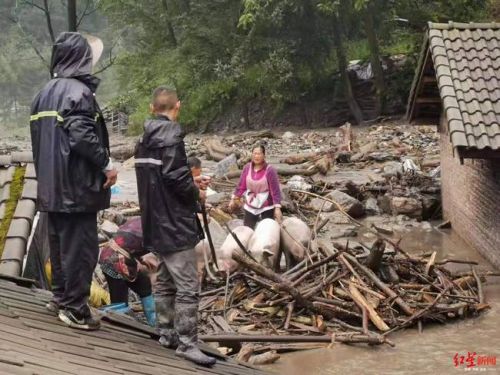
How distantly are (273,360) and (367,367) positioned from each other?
1013mm

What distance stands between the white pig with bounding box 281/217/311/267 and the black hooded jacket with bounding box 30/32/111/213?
4.94 metres

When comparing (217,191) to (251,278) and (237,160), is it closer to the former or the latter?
(237,160)

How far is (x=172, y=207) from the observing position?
172 inches

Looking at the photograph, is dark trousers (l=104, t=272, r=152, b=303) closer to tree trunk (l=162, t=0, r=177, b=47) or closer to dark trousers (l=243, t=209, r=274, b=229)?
dark trousers (l=243, t=209, r=274, b=229)

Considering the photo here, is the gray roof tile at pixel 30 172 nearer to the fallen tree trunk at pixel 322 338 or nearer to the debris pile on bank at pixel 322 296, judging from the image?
the debris pile on bank at pixel 322 296

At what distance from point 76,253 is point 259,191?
17.5 ft

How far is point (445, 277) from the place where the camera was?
8.84 meters

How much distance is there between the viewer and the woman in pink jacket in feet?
30.0

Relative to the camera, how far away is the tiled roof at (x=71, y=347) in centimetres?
311

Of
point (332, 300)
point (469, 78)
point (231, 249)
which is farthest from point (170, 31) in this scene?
point (332, 300)

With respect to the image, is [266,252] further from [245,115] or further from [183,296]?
[245,115]

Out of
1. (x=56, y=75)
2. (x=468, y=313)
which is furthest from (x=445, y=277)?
(x=56, y=75)

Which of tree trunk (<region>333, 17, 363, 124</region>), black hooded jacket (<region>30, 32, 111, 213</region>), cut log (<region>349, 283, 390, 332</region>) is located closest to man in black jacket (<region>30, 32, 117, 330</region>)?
black hooded jacket (<region>30, 32, 111, 213</region>)

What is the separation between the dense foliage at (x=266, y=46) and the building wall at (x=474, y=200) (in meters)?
13.9
